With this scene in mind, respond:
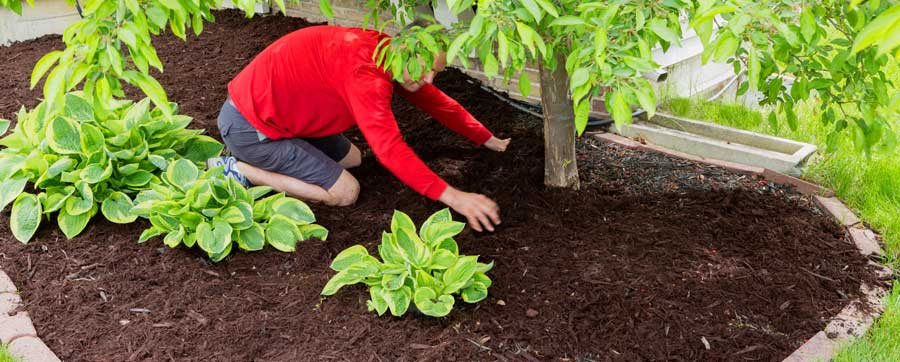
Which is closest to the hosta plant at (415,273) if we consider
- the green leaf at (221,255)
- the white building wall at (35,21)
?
the green leaf at (221,255)

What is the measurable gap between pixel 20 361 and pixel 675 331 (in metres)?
2.23

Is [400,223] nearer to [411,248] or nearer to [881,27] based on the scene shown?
[411,248]

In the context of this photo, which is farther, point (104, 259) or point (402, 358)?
point (104, 259)

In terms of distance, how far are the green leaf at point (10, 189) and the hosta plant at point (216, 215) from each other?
50 centimetres

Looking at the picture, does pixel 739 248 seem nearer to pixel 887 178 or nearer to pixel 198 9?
pixel 887 178

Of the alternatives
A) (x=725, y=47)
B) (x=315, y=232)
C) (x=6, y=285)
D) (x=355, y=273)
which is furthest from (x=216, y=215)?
(x=725, y=47)

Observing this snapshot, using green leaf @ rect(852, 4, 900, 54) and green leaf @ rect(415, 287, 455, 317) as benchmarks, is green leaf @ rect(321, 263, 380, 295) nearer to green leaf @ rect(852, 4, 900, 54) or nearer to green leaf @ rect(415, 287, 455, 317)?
green leaf @ rect(415, 287, 455, 317)

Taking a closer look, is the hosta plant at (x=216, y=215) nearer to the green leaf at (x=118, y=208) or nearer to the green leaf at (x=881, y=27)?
the green leaf at (x=118, y=208)

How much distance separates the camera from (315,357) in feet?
8.68

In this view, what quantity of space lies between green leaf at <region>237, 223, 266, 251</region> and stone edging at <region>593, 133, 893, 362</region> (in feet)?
6.55

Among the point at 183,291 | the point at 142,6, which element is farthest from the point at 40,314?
the point at 142,6

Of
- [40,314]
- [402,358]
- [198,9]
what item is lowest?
[40,314]

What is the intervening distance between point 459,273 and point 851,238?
1826 millimetres

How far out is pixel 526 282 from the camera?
9.96ft
